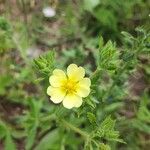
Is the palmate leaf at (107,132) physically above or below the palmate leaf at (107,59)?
below

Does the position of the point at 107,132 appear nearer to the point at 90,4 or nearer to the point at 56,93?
the point at 56,93

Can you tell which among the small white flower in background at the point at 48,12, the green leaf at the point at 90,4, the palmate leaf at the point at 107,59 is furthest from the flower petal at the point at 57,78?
the small white flower in background at the point at 48,12

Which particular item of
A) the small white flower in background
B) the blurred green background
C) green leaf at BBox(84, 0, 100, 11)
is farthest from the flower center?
the small white flower in background

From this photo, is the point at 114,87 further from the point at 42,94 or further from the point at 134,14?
the point at 134,14

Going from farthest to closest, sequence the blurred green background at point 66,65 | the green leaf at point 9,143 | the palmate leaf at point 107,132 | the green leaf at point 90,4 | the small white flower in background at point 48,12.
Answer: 1. the small white flower in background at point 48,12
2. the green leaf at point 90,4
3. the green leaf at point 9,143
4. the blurred green background at point 66,65
5. the palmate leaf at point 107,132

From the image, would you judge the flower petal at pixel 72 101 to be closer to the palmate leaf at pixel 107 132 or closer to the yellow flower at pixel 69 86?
the yellow flower at pixel 69 86


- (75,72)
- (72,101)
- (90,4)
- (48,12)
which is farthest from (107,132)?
(48,12)

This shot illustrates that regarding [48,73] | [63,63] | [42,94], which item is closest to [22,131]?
[42,94]
